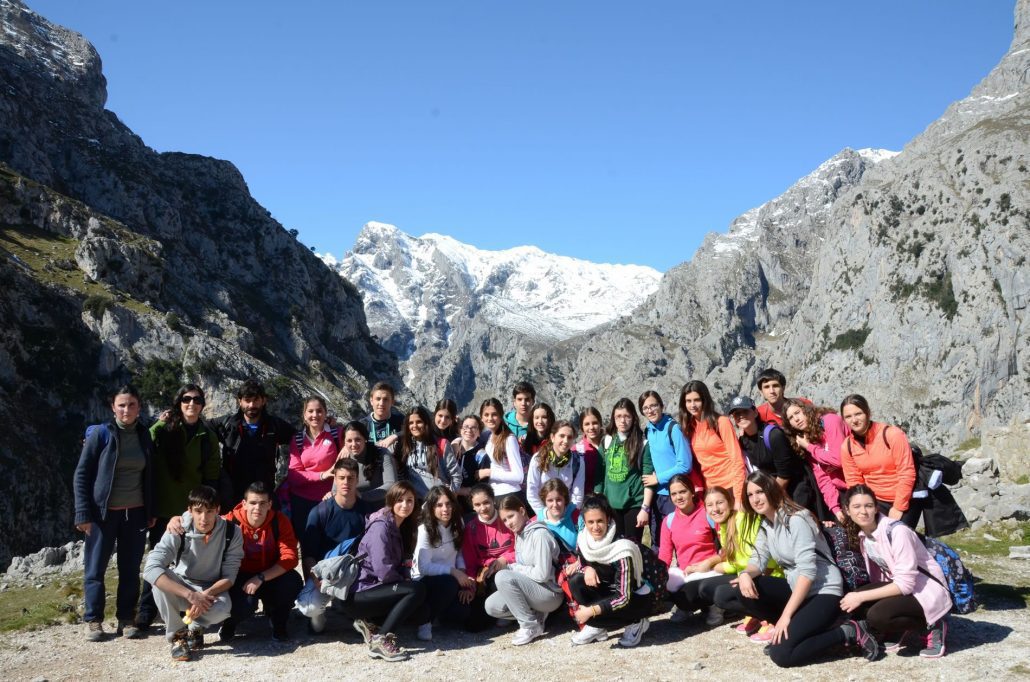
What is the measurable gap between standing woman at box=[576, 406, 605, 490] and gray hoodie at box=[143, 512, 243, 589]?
5.29 meters

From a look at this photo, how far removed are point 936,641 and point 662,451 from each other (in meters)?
4.26

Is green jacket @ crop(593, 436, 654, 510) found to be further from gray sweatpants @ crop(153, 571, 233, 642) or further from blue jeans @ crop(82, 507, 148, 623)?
blue jeans @ crop(82, 507, 148, 623)

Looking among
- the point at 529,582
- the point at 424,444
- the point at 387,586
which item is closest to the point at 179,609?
the point at 387,586

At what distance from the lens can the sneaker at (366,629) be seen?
9602 mm

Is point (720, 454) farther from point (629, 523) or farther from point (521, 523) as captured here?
point (521, 523)

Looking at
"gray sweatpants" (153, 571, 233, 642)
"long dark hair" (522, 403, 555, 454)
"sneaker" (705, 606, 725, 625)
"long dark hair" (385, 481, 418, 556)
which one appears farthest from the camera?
"long dark hair" (522, 403, 555, 454)

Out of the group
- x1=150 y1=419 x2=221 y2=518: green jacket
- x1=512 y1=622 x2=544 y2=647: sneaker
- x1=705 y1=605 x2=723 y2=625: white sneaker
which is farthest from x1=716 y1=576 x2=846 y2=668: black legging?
x1=150 y1=419 x2=221 y2=518: green jacket

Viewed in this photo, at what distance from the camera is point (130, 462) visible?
410 inches

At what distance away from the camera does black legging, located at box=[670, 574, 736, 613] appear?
30.6 ft

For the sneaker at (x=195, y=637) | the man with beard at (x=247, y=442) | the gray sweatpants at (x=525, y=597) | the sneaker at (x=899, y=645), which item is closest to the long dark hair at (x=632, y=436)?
the gray sweatpants at (x=525, y=597)

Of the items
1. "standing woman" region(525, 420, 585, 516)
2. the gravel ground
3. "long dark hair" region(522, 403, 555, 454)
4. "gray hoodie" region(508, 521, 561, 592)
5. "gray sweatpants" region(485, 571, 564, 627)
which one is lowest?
the gravel ground

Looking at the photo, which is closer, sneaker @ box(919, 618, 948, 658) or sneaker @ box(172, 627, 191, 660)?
sneaker @ box(919, 618, 948, 658)

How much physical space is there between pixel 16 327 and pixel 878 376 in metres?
158

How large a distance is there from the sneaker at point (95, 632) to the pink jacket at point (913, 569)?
34.9 ft
